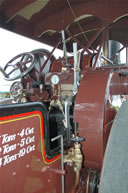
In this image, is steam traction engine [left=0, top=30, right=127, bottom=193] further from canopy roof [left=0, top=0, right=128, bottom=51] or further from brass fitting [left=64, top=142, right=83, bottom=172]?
canopy roof [left=0, top=0, right=128, bottom=51]

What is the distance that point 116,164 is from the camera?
3.07 ft

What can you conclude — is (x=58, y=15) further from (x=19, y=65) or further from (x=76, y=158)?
(x=76, y=158)

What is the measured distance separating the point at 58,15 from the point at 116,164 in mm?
2372

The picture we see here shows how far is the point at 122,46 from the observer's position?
370 cm

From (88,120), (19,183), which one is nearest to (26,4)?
(88,120)

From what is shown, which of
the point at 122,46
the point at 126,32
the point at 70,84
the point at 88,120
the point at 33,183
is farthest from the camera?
the point at 122,46

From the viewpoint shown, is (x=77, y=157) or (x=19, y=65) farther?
(x=19, y=65)

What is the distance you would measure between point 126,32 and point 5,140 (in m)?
3.22

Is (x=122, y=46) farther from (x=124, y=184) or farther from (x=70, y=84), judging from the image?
(x=124, y=184)

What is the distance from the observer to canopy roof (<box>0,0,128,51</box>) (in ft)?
7.50

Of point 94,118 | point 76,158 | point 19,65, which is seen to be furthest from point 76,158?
point 19,65

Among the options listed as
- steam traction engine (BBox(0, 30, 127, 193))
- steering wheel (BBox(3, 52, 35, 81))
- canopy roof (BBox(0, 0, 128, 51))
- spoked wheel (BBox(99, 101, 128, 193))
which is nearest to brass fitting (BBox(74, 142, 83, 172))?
steam traction engine (BBox(0, 30, 127, 193))

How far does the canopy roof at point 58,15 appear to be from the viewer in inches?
90.0

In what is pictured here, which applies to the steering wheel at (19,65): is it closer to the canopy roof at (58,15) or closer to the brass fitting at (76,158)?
the canopy roof at (58,15)
